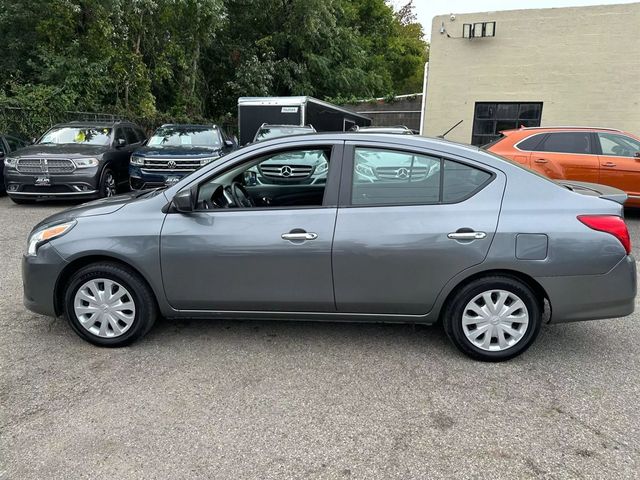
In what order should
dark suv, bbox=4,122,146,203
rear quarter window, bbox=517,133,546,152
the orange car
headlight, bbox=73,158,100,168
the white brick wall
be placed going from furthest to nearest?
the white brick wall
headlight, bbox=73,158,100,168
dark suv, bbox=4,122,146,203
rear quarter window, bbox=517,133,546,152
the orange car

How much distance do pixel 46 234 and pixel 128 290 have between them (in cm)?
77

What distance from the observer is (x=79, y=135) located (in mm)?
10828

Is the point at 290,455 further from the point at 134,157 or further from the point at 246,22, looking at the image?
the point at 246,22

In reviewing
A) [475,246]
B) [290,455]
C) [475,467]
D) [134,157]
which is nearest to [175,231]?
[290,455]

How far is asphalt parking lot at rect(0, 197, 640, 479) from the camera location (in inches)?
99.7

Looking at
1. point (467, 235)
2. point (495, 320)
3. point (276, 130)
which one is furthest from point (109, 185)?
point (495, 320)

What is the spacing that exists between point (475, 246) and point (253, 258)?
5.04 feet

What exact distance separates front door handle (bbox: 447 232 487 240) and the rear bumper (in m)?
0.49

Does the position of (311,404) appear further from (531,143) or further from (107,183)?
(107,183)

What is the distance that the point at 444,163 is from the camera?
11.6 ft

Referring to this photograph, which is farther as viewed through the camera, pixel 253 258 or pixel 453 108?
pixel 453 108

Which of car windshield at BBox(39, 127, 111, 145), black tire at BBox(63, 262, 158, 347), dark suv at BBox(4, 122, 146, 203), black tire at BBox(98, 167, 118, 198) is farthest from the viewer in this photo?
car windshield at BBox(39, 127, 111, 145)

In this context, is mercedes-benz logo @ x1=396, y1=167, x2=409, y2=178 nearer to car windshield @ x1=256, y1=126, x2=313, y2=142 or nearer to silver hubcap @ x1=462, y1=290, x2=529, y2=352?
silver hubcap @ x1=462, y1=290, x2=529, y2=352

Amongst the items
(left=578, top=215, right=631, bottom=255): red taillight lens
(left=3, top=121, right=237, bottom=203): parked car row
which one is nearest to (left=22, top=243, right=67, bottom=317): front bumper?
(left=578, top=215, right=631, bottom=255): red taillight lens
